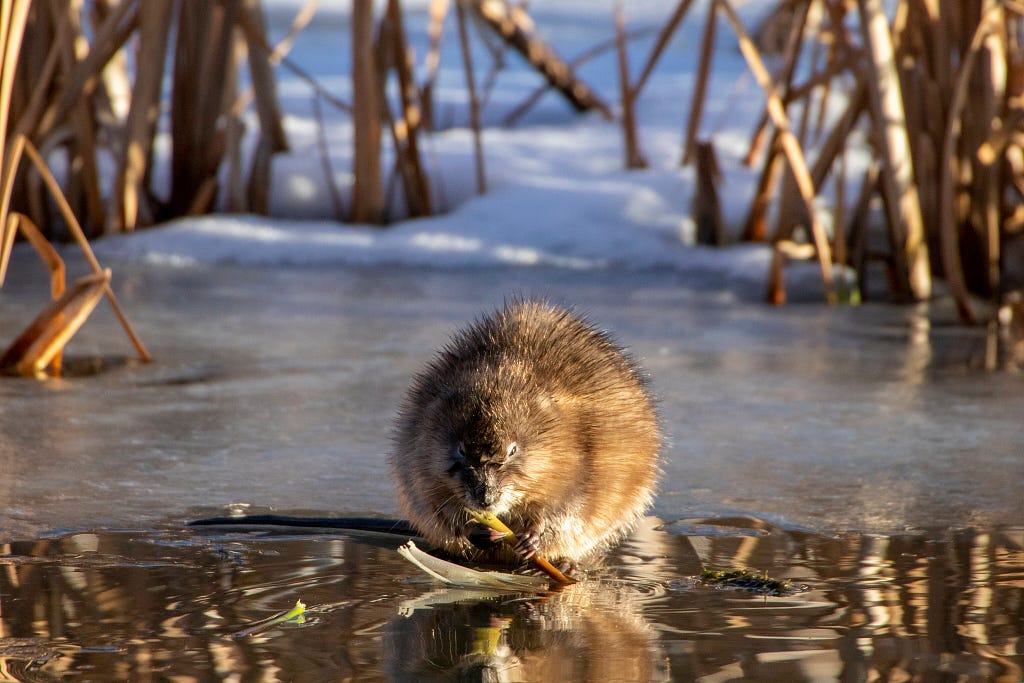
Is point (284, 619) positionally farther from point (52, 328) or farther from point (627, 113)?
point (627, 113)

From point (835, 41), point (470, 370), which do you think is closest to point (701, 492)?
point (470, 370)

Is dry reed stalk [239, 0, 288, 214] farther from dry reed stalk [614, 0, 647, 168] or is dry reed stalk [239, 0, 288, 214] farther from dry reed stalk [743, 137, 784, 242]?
dry reed stalk [743, 137, 784, 242]

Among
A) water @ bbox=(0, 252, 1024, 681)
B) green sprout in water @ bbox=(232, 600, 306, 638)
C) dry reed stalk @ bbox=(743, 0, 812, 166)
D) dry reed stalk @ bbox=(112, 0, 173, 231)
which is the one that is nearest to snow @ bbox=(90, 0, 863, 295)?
dry reed stalk @ bbox=(112, 0, 173, 231)

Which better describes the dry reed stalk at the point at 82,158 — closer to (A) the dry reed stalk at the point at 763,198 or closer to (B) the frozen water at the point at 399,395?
(B) the frozen water at the point at 399,395

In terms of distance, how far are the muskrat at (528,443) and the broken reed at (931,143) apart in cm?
265

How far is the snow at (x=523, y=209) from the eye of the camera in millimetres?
6180

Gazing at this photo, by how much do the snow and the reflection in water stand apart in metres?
3.49

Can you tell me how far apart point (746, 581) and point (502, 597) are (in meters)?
0.41

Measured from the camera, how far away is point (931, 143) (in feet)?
16.8

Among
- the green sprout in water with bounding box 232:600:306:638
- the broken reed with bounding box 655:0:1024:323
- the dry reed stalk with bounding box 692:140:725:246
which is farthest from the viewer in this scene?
the dry reed stalk with bounding box 692:140:725:246

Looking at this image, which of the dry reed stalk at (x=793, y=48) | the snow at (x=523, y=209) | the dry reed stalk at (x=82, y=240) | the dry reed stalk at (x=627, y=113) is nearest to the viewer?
the dry reed stalk at (x=82, y=240)

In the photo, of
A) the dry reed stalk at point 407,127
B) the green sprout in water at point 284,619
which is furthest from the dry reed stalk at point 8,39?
the dry reed stalk at point 407,127

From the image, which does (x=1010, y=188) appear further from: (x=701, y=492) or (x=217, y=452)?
(x=217, y=452)

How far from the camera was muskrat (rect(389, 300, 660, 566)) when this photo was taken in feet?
7.66
